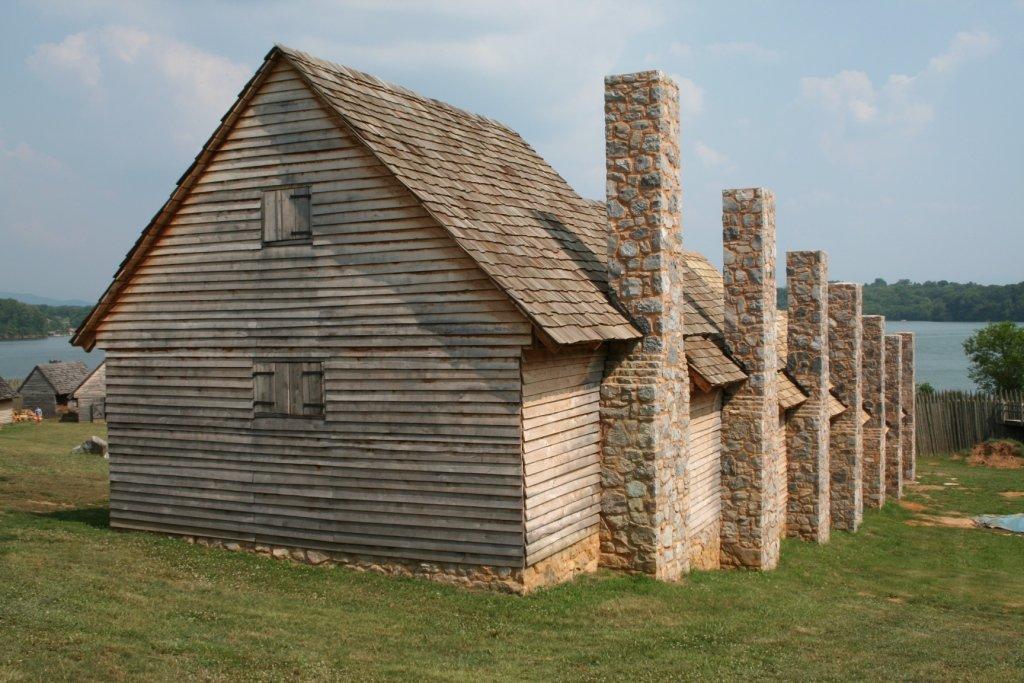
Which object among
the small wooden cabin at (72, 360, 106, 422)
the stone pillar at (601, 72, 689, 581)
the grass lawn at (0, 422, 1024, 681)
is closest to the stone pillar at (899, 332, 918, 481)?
the grass lawn at (0, 422, 1024, 681)

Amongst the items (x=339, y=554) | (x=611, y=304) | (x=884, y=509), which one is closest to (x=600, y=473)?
(x=611, y=304)

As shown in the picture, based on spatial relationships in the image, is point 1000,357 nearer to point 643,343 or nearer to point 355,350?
point 643,343

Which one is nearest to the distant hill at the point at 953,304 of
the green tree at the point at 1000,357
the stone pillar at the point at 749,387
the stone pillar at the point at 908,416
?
the green tree at the point at 1000,357

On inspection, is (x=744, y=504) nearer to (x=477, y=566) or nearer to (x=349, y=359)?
(x=477, y=566)

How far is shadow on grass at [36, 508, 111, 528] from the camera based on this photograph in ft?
54.5

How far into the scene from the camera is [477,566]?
12.8 meters

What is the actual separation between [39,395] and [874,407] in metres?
52.3

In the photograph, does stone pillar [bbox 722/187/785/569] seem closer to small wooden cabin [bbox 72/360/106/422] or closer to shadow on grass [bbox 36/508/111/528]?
shadow on grass [bbox 36/508/111/528]

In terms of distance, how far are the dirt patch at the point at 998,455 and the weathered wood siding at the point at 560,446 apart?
29887 mm

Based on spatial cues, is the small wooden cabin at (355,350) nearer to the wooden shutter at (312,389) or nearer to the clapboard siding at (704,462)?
the wooden shutter at (312,389)

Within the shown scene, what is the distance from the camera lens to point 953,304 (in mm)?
178500

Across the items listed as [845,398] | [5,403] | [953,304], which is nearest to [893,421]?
[845,398]

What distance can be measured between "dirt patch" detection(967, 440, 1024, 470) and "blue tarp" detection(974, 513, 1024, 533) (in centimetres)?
1255

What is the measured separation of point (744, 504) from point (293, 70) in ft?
37.2
